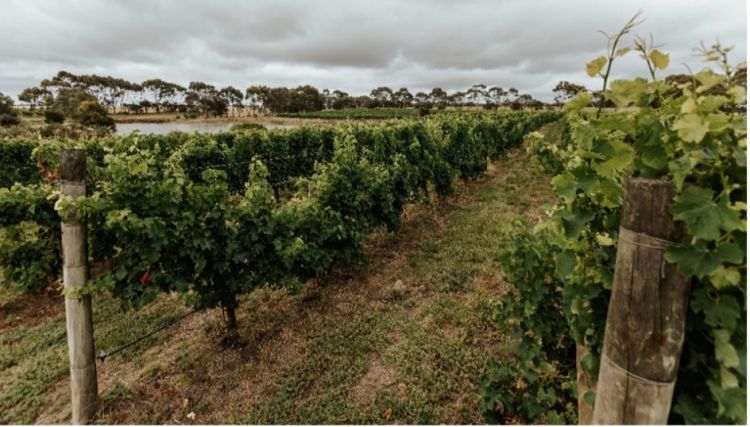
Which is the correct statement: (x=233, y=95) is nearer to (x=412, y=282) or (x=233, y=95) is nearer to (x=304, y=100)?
(x=304, y=100)

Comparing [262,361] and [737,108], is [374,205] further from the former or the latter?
[737,108]

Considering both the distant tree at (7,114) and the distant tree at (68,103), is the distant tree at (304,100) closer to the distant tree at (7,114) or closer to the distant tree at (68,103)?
the distant tree at (68,103)

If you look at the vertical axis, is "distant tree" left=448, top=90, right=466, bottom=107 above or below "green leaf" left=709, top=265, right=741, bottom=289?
above

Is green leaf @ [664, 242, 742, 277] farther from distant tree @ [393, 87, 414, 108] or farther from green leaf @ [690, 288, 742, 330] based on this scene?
distant tree @ [393, 87, 414, 108]

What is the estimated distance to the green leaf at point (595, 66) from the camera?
1434mm

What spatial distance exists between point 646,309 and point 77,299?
174 inches

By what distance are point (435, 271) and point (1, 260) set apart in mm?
6101

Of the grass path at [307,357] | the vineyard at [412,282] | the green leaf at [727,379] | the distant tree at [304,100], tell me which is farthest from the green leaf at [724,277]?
the distant tree at [304,100]

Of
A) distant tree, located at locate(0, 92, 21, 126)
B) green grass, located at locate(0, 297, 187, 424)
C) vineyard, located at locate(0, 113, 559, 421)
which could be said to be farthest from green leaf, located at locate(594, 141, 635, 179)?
distant tree, located at locate(0, 92, 21, 126)

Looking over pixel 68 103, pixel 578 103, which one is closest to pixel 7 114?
pixel 68 103

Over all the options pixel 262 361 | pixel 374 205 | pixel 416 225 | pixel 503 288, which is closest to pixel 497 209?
pixel 416 225

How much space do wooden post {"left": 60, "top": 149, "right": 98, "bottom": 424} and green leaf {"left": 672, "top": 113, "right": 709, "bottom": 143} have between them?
421 centimetres

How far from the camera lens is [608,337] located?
144 cm

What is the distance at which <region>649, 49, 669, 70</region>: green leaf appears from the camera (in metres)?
1.37
